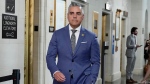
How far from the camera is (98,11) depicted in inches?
334

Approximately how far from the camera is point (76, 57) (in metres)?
2.76

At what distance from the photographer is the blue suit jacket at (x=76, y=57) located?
2.75m

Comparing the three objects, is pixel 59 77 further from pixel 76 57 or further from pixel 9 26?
pixel 9 26

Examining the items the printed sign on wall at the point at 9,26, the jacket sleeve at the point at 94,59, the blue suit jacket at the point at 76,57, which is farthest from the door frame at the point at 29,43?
the jacket sleeve at the point at 94,59

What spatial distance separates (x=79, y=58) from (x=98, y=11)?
5867 mm

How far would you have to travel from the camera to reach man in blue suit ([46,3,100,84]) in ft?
9.03

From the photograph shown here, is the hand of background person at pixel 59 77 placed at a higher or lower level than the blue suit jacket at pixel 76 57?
lower

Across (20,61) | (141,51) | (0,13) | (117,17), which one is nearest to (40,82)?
(20,61)

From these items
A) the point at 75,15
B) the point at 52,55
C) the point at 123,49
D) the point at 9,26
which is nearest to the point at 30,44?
the point at 9,26

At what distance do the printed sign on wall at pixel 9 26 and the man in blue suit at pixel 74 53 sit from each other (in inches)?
63.6

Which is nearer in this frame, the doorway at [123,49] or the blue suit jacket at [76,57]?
the blue suit jacket at [76,57]

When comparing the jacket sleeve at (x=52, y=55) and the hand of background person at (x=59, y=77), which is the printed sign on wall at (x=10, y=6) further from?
the hand of background person at (x=59, y=77)

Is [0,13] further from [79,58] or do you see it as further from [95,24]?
[95,24]

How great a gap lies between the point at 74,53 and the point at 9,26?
189cm
